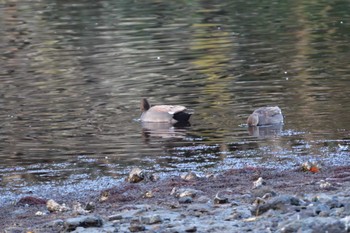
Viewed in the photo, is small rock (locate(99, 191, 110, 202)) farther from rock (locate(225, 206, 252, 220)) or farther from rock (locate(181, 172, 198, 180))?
rock (locate(225, 206, 252, 220))

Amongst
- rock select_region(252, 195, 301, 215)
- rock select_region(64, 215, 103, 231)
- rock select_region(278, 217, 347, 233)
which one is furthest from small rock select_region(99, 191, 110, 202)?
rock select_region(278, 217, 347, 233)

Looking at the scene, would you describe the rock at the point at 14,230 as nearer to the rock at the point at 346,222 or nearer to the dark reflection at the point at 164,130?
the rock at the point at 346,222

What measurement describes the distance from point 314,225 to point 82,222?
207 centimetres

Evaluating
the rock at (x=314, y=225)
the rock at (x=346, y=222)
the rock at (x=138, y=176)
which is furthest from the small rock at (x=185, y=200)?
the rock at (x=346, y=222)

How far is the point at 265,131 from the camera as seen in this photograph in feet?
46.1

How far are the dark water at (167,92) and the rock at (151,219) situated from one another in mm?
2709

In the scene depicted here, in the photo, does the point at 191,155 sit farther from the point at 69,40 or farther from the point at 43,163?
the point at 69,40

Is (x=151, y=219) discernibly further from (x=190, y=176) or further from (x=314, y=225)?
(x=190, y=176)

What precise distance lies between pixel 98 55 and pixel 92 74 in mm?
3853

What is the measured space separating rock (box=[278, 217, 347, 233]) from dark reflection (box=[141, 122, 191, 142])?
6.56 m

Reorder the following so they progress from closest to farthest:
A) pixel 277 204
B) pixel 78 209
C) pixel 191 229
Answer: pixel 191 229, pixel 277 204, pixel 78 209

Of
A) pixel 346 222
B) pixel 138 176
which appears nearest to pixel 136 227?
pixel 346 222

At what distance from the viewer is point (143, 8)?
39.0 m

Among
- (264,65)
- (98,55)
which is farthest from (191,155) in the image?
(98,55)
